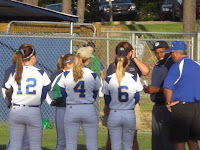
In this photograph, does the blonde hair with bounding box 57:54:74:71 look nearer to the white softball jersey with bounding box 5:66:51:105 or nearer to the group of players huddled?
the group of players huddled

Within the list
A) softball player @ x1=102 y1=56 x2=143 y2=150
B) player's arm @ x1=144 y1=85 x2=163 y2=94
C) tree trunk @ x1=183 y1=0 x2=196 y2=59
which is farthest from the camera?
tree trunk @ x1=183 y1=0 x2=196 y2=59

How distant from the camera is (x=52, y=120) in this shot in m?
13.5

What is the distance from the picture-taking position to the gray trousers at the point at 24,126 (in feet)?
25.8

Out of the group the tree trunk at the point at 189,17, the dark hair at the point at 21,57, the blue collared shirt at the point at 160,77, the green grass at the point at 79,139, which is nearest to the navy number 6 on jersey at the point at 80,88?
the dark hair at the point at 21,57

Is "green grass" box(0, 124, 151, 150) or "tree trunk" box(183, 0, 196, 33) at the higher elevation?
"tree trunk" box(183, 0, 196, 33)

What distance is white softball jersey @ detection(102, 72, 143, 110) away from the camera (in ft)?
27.3

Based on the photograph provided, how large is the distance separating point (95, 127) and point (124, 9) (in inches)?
1022

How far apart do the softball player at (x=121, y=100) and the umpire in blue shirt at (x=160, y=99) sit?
346 mm

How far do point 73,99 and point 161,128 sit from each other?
1443mm

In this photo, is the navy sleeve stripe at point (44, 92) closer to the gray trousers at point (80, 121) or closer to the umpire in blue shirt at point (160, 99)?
the gray trousers at point (80, 121)

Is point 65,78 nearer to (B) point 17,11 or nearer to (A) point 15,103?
(A) point 15,103

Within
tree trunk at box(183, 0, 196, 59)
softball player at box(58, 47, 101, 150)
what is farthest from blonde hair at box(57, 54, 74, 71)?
tree trunk at box(183, 0, 196, 59)

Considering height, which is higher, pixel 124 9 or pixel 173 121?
pixel 124 9

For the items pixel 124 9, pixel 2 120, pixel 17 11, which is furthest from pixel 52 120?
pixel 124 9
